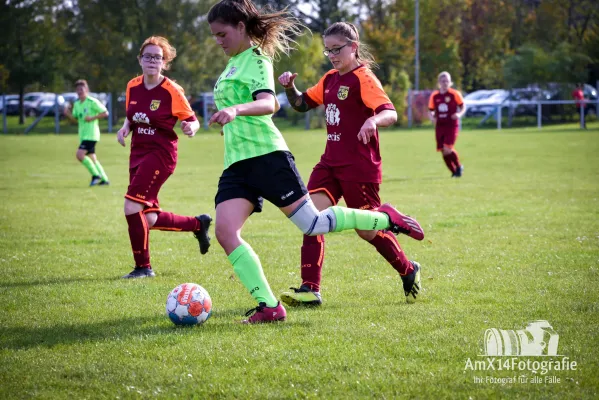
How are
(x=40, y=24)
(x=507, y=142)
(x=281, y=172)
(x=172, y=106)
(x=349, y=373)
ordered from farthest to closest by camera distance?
(x=40, y=24) → (x=507, y=142) → (x=172, y=106) → (x=281, y=172) → (x=349, y=373)

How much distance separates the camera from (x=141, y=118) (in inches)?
288

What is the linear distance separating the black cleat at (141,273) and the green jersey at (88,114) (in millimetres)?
10016

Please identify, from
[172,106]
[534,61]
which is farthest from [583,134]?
[172,106]

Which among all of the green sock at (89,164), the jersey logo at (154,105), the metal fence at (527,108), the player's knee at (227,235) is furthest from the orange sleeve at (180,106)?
the metal fence at (527,108)

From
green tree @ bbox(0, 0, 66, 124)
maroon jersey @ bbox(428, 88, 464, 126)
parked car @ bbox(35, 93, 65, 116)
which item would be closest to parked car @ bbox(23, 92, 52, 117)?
parked car @ bbox(35, 93, 65, 116)

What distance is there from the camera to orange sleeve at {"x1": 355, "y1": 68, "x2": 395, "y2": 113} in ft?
18.8

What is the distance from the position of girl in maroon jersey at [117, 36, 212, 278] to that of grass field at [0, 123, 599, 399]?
479mm

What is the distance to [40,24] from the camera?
45.9m

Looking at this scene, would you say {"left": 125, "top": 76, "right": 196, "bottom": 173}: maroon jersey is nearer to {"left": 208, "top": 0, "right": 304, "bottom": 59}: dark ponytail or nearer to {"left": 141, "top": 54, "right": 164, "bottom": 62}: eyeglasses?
{"left": 141, "top": 54, "right": 164, "bottom": 62}: eyeglasses

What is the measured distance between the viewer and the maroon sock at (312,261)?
5879 mm

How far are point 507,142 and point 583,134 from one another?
4693mm

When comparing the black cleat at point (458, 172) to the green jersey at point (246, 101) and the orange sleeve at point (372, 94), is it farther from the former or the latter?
the green jersey at point (246, 101)

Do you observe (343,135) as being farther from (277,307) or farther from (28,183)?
(28,183)

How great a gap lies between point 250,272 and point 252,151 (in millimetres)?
805
